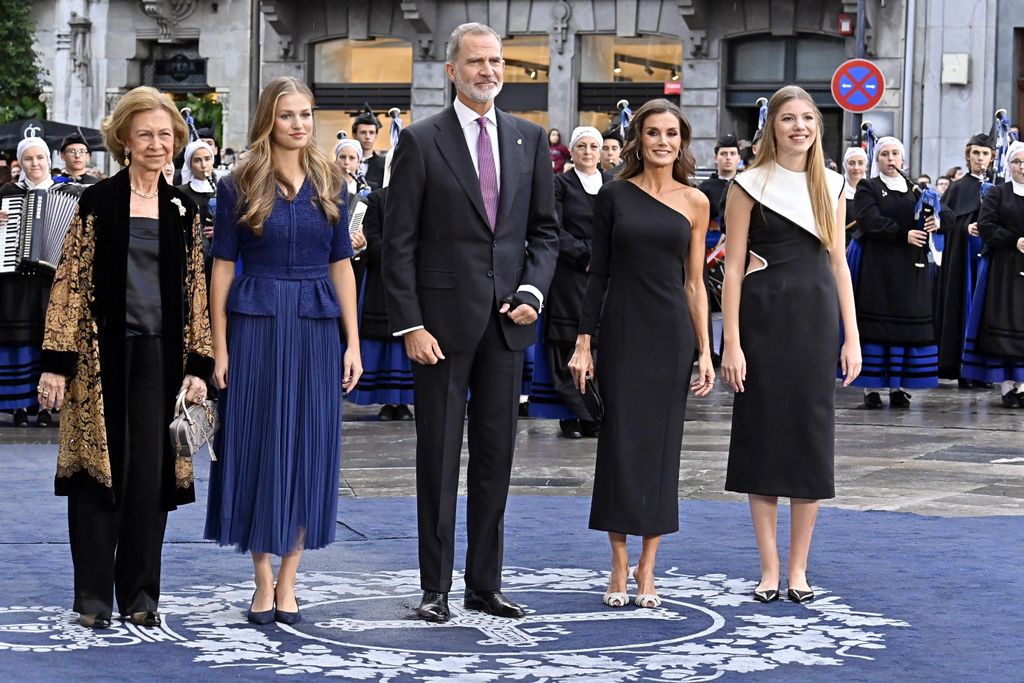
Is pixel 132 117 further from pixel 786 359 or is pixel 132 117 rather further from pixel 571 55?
pixel 571 55

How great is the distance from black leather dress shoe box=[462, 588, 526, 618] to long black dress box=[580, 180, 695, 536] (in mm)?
539

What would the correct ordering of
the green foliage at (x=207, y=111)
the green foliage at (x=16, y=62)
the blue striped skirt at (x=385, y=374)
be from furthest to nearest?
the green foliage at (x=16, y=62) < the green foliage at (x=207, y=111) < the blue striped skirt at (x=385, y=374)

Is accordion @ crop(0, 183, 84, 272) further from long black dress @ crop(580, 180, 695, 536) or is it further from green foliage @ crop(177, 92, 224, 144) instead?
green foliage @ crop(177, 92, 224, 144)

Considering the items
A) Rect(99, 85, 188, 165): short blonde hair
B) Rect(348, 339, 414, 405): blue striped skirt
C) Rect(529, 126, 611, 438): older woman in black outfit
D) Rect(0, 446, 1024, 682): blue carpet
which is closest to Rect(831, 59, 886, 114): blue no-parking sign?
Rect(348, 339, 414, 405): blue striped skirt

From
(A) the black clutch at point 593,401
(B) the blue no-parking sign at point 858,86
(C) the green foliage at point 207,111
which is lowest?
(A) the black clutch at point 593,401

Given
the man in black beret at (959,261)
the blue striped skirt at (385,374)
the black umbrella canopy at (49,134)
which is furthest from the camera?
the black umbrella canopy at (49,134)

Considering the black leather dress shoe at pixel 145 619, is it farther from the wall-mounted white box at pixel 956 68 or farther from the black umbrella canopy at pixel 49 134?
the wall-mounted white box at pixel 956 68

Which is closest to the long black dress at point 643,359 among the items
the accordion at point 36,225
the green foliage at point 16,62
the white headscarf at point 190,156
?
the accordion at point 36,225

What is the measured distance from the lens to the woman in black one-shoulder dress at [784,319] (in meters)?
7.86

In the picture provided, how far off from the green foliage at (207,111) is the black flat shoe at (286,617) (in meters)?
27.5

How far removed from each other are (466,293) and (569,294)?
6342mm

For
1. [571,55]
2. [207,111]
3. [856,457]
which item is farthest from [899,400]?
[207,111]

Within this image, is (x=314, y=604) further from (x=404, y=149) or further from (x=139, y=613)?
(x=404, y=149)

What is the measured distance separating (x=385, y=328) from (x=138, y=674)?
904cm
